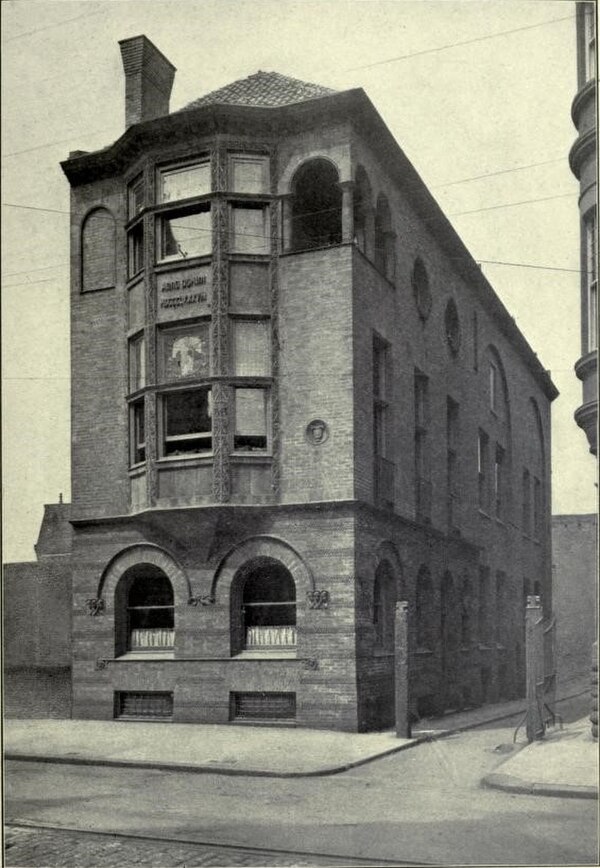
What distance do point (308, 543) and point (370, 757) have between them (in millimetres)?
4353

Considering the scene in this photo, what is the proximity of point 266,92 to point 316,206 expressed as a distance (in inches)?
130

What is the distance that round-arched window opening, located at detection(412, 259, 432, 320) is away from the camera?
1909 centimetres

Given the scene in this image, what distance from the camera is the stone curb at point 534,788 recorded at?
1135 cm

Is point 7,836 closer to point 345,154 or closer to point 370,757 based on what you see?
point 370,757

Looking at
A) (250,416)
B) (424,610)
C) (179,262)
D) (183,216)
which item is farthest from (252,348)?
(424,610)

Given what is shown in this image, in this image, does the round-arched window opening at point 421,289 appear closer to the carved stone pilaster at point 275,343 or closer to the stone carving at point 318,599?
the carved stone pilaster at point 275,343

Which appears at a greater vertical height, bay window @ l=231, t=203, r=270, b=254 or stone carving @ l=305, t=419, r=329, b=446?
bay window @ l=231, t=203, r=270, b=254

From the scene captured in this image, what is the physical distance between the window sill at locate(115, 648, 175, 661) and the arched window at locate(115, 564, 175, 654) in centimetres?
4

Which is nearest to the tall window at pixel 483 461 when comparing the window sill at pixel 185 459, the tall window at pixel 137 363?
the window sill at pixel 185 459

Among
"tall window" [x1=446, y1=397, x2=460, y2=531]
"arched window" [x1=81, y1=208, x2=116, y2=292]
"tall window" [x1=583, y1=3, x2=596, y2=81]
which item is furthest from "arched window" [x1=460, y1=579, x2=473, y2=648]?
→ "arched window" [x1=81, y1=208, x2=116, y2=292]

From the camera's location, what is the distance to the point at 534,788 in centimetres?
1184

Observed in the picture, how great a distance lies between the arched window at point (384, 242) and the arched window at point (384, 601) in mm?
5524

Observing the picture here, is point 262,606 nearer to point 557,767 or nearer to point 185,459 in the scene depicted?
point 185,459

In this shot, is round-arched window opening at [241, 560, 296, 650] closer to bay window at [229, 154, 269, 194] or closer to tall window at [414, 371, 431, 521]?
tall window at [414, 371, 431, 521]
